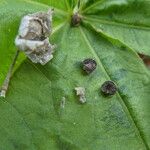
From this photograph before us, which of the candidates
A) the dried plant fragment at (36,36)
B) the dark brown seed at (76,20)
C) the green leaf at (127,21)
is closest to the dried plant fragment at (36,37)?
the dried plant fragment at (36,36)

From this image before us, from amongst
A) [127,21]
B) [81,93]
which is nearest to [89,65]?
[81,93]

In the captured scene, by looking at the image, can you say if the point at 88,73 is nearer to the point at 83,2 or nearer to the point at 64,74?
the point at 64,74

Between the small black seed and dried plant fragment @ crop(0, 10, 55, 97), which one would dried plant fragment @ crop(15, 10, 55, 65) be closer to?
dried plant fragment @ crop(0, 10, 55, 97)

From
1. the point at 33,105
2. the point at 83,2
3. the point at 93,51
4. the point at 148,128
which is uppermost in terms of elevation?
the point at 83,2

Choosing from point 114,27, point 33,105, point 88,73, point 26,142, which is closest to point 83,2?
point 114,27

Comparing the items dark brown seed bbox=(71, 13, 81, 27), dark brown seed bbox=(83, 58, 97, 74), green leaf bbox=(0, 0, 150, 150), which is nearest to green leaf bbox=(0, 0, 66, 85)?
green leaf bbox=(0, 0, 150, 150)
